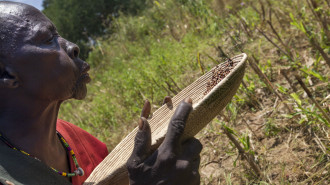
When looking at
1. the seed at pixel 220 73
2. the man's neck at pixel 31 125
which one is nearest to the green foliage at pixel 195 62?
the seed at pixel 220 73

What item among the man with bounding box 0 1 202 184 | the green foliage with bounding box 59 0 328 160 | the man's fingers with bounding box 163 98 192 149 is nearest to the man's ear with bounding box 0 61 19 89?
the man with bounding box 0 1 202 184

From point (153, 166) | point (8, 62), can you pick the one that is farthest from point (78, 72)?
point (153, 166)

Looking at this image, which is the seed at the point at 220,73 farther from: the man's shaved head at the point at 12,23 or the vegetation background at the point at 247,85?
the man's shaved head at the point at 12,23

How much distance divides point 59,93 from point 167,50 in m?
3.84

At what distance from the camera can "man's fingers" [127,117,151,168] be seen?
1235mm

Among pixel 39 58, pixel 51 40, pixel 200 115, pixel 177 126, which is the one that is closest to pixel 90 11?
pixel 51 40

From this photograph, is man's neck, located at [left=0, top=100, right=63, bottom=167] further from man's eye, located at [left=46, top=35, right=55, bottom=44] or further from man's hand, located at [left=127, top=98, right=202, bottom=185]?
man's hand, located at [left=127, top=98, right=202, bottom=185]

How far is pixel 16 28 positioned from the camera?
1.32 m

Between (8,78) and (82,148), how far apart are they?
720 millimetres

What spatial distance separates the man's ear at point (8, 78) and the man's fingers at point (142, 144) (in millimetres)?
529

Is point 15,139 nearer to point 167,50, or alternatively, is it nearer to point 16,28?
point 16,28

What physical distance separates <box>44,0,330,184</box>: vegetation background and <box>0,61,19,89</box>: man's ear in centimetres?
117

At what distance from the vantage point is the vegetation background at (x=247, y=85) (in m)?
2.09

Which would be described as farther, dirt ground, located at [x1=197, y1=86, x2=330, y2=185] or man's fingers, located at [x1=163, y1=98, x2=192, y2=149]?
dirt ground, located at [x1=197, y1=86, x2=330, y2=185]
